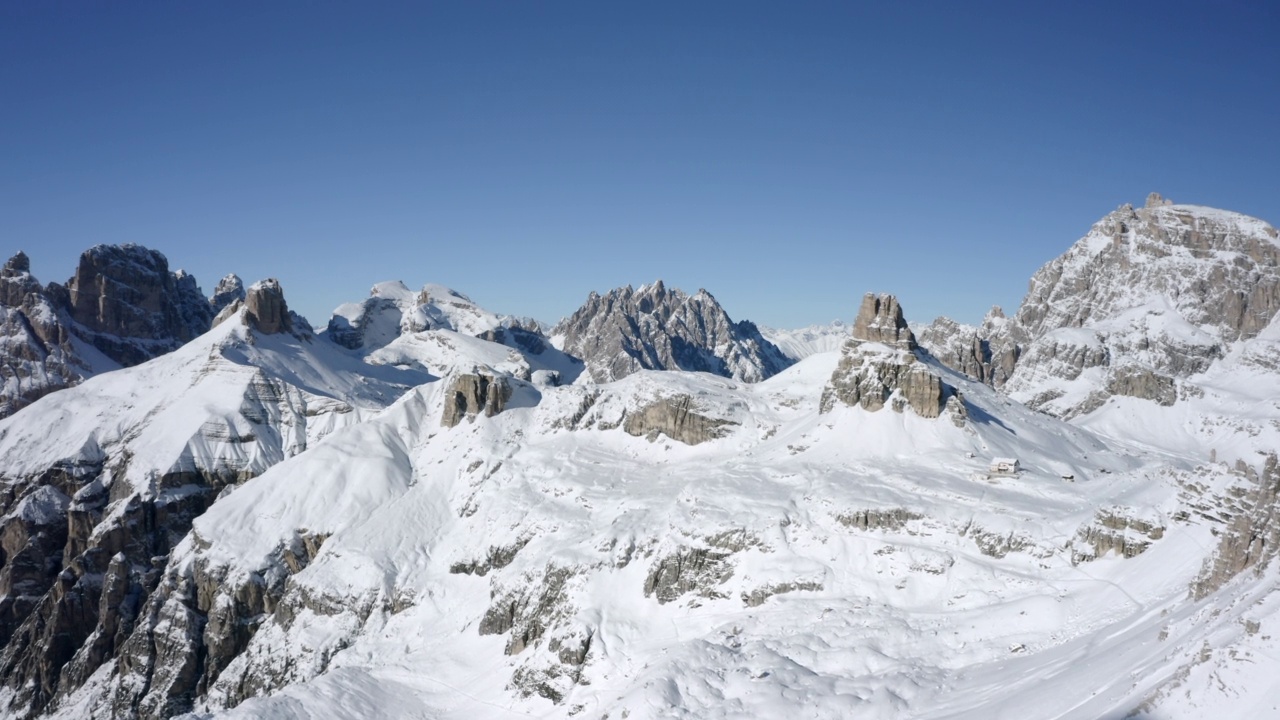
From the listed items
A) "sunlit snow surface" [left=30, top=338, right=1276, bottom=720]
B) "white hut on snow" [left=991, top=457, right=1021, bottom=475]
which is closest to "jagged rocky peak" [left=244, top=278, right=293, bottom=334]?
"sunlit snow surface" [left=30, top=338, right=1276, bottom=720]

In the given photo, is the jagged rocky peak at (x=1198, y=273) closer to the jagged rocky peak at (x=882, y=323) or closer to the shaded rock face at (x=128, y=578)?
the jagged rocky peak at (x=882, y=323)

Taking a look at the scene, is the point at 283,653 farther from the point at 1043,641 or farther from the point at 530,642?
the point at 1043,641

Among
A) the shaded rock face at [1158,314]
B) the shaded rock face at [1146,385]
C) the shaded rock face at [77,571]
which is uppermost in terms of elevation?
the shaded rock face at [1158,314]

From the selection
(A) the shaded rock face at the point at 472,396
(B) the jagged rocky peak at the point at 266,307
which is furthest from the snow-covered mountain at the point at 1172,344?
(B) the jagged rocky peak at the point at 266,307

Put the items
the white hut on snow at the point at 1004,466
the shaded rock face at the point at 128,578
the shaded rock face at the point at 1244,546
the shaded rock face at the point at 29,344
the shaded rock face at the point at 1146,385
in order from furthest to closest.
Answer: the shaded rock face at the point at 29,344 < the shaded rock face at the point at 1146,385 < the shaded rock face at the point at 128,578 < the white hut on snow at the point at 1004,466 < the shaded rock face at the point at 1244,546

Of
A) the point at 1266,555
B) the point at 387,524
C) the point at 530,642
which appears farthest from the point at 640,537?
the point at 1266,555

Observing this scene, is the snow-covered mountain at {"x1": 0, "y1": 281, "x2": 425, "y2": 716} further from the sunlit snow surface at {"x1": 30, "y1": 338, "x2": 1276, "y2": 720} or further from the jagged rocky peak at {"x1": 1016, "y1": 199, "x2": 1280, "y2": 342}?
the jagged rocky peak at {"x1": 1016, "y1": 199, "x2": 1280, "y2": 342}
